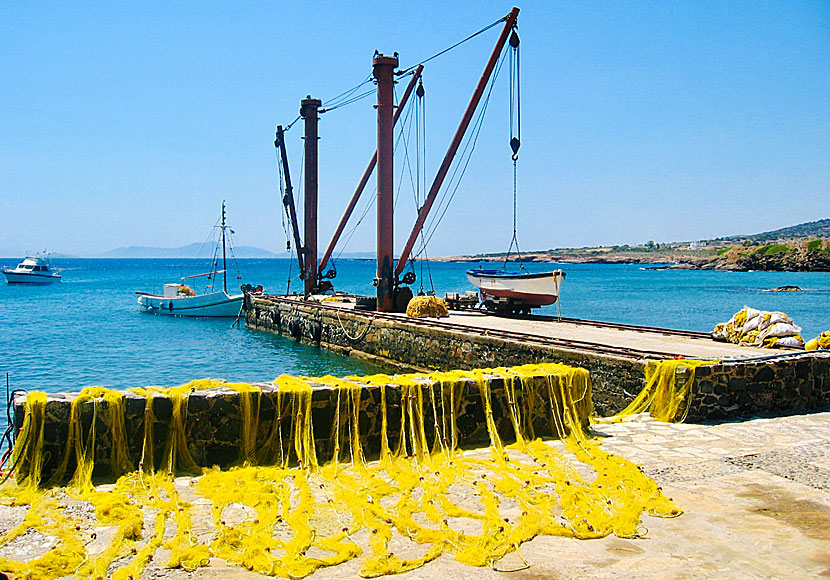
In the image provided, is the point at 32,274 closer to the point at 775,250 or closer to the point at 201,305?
the point at 201,305

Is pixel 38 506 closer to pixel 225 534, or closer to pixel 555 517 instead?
pixel 225 534

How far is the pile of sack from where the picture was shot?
13.8 meters

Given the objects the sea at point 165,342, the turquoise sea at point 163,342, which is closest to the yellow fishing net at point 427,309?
the sea at point 165,342

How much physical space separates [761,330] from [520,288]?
9.82 meters

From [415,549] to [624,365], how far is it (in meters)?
8.12

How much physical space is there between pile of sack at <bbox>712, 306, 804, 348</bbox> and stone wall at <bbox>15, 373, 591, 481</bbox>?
8.10 meters

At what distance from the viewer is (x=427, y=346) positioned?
20.1m

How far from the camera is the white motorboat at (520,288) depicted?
22500 millimetres

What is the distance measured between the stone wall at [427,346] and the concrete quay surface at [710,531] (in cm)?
414

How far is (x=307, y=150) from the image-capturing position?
33.0m

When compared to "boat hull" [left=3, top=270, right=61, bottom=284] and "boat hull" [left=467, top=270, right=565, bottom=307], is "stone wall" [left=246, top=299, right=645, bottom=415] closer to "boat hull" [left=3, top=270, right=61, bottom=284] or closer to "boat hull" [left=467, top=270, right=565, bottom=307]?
"boat hull" [left=467, top=270, right=565, bottom=307]

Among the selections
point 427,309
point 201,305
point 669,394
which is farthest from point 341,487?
point 201,305

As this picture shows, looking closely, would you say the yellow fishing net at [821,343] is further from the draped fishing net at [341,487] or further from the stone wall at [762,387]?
the draped fishing net at [341,487]

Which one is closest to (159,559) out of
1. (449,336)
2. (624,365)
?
(624,365)
